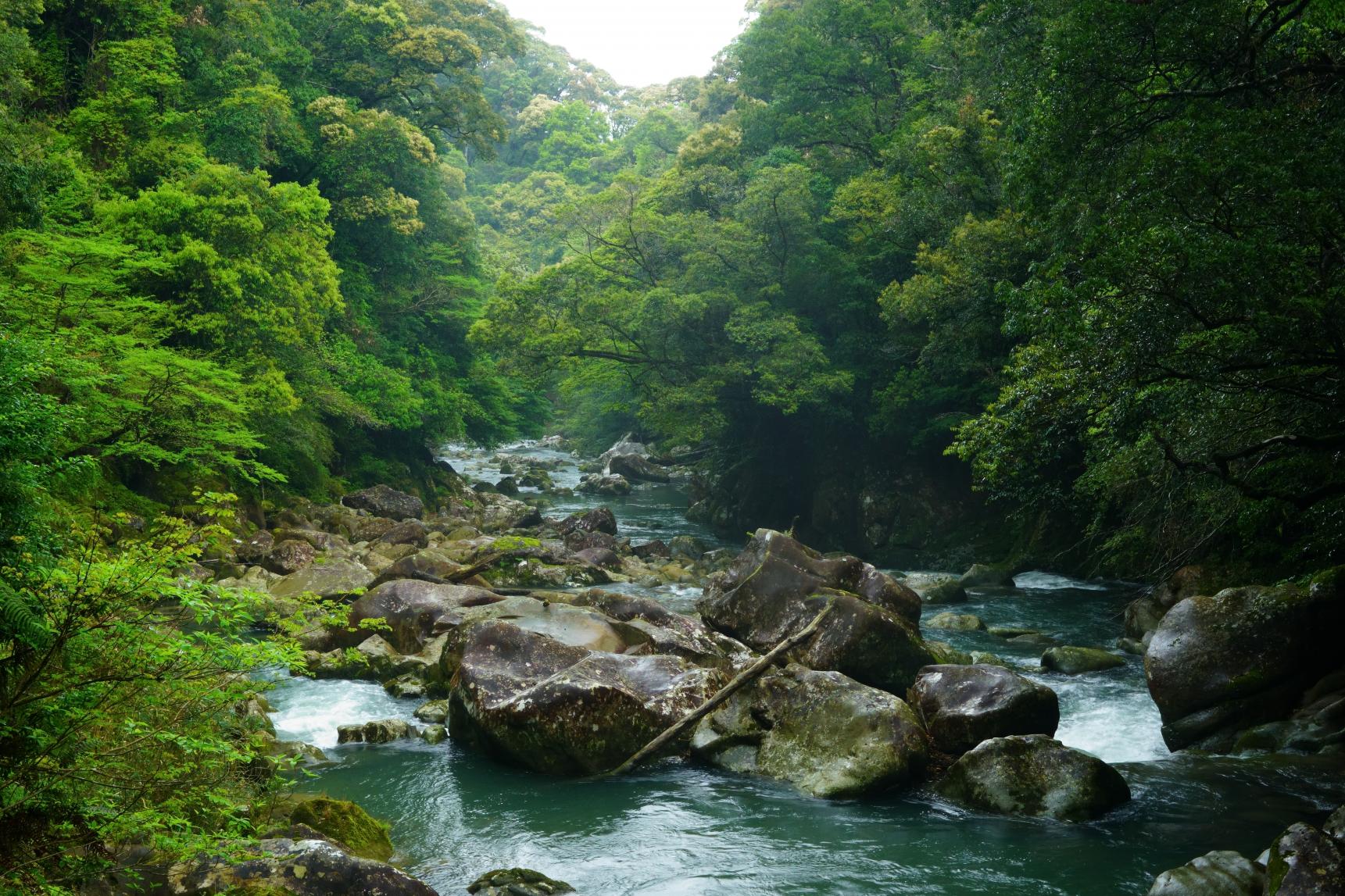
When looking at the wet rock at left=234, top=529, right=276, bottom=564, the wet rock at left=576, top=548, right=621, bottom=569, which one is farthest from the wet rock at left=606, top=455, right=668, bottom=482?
the wet rock at left=234, top=529, right=276, bottom=564

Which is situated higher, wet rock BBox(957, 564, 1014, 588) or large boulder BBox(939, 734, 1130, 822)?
wet rock BBox(957, 564, 1014, 588)

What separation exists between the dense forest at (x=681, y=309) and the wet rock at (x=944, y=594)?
9.94 ft

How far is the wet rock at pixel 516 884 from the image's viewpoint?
22.5 ft

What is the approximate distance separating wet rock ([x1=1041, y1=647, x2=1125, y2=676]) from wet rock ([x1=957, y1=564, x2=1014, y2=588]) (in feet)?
→ 22.5

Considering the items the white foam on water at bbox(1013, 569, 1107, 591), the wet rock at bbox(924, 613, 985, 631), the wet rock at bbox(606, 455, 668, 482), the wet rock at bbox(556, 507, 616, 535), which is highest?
the wet rock at bbox(606, 455, 668, 482)

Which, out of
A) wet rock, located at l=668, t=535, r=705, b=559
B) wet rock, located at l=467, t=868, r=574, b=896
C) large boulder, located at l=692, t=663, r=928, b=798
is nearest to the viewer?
wet rock, located at l=467, t=868, r=574, b=896

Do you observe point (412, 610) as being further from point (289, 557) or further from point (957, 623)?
point (957, 623)

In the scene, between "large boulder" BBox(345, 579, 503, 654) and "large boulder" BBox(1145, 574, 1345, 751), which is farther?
"large boulder" BBox(345, 579, 503, 654)

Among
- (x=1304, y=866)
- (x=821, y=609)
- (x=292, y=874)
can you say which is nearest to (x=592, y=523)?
(x=821, y=609)

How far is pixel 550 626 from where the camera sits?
12.0 meters

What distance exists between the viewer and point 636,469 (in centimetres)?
4266

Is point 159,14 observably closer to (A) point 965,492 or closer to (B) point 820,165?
(B) point 820,165

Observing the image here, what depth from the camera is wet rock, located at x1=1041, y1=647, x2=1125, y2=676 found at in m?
12.9

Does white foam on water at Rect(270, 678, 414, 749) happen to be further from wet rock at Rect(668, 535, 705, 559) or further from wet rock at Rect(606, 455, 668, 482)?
wet rock at Rect(606, 455, 668, 482)
